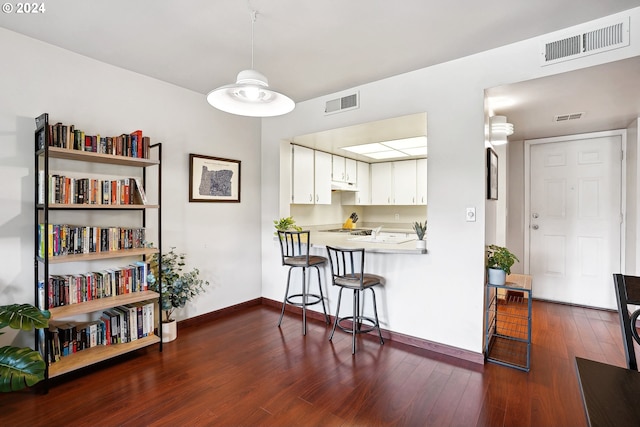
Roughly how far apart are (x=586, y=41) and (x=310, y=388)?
3.01 m

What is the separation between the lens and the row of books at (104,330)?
2.37 metres

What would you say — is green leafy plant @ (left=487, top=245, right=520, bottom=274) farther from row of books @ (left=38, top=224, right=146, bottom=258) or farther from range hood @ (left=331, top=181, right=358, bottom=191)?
row of books @ (left=38, top=224, right=146, bottom=258)

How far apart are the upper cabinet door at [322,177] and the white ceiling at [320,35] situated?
5.03ft

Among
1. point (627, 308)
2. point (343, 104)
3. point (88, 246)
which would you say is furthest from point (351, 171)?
point (627, 308)

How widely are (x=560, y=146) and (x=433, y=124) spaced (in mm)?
2454

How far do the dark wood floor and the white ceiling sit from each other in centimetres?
221

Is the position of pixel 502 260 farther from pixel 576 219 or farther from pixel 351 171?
pixel 351 171

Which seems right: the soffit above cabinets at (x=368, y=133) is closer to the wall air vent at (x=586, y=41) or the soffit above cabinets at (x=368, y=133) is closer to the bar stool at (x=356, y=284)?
the wall air vent at (x=586, y=41)

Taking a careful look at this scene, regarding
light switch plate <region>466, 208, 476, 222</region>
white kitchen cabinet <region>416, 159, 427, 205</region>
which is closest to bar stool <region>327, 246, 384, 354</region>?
light switch plate <region>466, 208, 476, 222</region>

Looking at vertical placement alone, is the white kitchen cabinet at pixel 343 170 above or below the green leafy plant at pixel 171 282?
above

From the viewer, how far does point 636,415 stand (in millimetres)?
838

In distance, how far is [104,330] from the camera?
259cm

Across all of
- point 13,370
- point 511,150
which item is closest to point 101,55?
point 13,370

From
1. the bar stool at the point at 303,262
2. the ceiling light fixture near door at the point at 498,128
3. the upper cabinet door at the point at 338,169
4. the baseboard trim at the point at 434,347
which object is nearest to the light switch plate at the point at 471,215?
the ceiling light fixture near door at the point at 498,128
